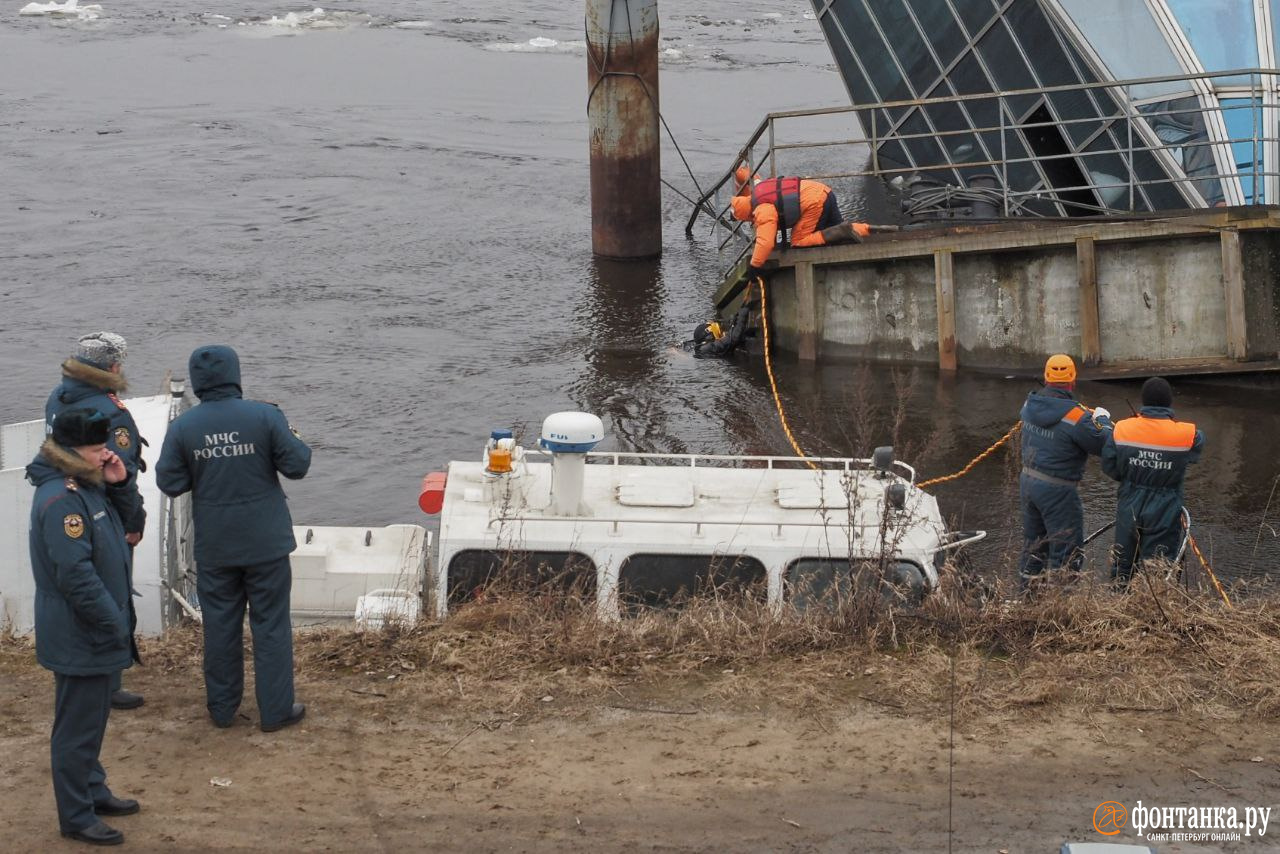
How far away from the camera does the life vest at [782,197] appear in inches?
601

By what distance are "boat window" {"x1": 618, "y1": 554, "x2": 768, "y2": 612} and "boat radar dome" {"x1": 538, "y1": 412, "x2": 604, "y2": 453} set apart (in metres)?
0.63

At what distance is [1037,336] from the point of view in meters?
15.0

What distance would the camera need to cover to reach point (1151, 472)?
8.55m

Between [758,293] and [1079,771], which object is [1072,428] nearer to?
[1079,771]

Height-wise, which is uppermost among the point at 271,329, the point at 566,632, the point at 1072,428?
the point at 271,329

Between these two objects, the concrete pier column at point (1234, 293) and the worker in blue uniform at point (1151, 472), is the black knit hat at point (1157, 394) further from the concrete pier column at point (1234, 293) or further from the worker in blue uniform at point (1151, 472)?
the concrete pier column at point (1234, 293)

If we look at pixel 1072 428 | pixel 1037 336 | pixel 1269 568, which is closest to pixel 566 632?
pixel 1072 428

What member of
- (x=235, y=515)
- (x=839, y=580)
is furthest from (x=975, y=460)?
(x=235, y=515)

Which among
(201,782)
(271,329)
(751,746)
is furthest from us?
(271,329)

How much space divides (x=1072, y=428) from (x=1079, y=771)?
10.2ft

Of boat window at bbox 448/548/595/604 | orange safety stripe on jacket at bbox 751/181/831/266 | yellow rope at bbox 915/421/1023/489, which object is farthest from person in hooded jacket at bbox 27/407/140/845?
orange safety stripe on jacket at bbox 751/181/831/266

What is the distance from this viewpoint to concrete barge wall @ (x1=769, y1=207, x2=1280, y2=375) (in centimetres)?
1430

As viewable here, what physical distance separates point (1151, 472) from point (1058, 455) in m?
0.54

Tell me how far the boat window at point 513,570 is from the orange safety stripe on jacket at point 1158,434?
3230mm
